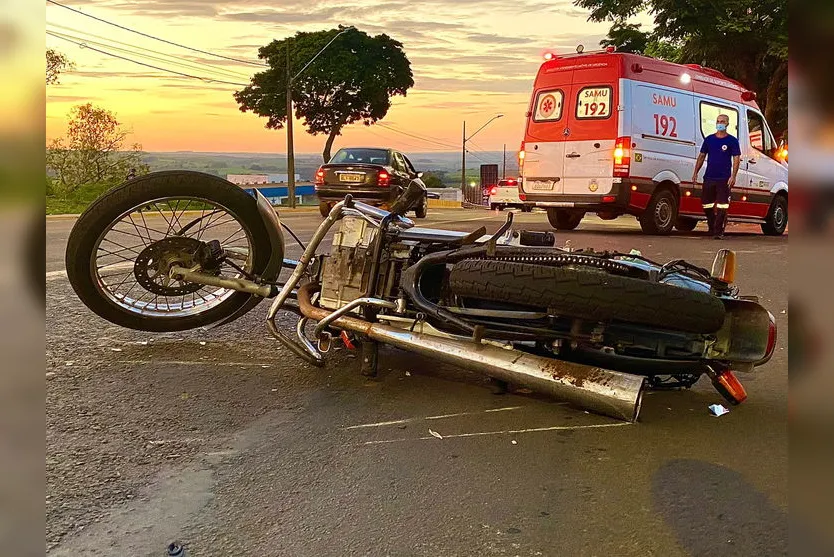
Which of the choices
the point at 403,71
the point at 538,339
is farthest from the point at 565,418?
the point at 403,71

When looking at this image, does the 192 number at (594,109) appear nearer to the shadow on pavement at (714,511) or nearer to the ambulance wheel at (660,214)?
the ambulance wheel at (660,214)

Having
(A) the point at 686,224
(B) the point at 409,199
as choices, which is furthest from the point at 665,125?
(B) the point at 409,199

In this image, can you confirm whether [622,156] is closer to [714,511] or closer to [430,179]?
[714,511]

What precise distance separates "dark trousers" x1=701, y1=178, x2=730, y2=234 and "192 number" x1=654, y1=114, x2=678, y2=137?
1.02 meters

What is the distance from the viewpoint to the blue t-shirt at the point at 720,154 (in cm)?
1107

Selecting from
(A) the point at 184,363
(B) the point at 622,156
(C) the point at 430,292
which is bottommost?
(A) the point at 184,363

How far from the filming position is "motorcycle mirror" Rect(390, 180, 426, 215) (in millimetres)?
3681

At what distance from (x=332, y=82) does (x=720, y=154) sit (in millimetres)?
25491

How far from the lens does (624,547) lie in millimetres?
2100

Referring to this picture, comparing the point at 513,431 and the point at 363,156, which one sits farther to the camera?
the point at 363,156

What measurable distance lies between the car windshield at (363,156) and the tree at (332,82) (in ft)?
52.8

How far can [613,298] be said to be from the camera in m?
2.82

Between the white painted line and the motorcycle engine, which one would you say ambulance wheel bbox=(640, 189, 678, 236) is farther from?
the white painted line

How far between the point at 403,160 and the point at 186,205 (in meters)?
13.4
